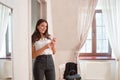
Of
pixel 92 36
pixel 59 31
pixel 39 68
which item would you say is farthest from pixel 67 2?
pixel 39 68

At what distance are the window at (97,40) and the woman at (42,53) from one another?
8.04 feet

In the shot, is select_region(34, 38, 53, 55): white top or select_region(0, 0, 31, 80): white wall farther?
select_region(34, 38, 53, 55): white top

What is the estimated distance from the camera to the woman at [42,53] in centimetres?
284

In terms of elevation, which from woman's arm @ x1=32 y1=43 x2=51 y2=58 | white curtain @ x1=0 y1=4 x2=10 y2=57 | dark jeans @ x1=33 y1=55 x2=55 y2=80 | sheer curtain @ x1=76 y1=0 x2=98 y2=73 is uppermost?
sheer curtain @ x1=76 y1=0 x2=98 y2=73

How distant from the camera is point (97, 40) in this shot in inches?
207

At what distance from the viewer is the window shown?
5230mm

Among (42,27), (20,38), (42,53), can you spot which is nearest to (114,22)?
(42,27)

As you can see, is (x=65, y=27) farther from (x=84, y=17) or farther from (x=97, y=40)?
(x=97, y=40)

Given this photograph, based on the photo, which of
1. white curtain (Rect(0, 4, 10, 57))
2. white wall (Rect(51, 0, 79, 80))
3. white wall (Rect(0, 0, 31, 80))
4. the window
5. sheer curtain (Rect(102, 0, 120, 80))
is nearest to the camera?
white curtain (Rect(0, 4, 10, 57))

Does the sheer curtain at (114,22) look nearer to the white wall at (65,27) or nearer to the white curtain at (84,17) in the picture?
the white curtain at (84,17)

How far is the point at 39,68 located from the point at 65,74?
5.85 feet

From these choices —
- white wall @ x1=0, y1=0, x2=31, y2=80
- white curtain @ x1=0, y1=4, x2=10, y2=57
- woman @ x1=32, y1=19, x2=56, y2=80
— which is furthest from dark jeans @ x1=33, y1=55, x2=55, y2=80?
white curtain @ x1=0, y1=4, x2=10, y2=57

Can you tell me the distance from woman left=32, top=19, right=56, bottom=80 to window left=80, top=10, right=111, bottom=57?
2450mm

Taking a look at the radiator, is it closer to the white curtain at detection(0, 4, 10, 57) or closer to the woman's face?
the woman's face
